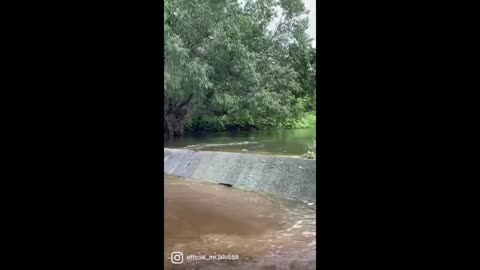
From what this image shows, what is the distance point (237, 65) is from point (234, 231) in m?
0.89

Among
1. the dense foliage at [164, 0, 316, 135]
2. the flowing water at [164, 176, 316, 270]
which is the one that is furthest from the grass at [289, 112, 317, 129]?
the flowing water at [164, 176, 316, 270]

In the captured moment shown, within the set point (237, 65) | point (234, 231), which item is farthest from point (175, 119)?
point (234, 231)

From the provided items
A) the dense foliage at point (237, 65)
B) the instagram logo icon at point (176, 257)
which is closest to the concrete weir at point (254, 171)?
the dense foliage at point (237, 65)

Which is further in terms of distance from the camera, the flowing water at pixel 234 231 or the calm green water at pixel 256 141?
the calm green water at pixel 256 141

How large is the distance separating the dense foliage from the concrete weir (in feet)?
0.53

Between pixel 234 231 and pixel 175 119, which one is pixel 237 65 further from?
pixel 234 231

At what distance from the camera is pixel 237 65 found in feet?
9.20

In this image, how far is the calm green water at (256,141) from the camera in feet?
9.10

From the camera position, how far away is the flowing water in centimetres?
260

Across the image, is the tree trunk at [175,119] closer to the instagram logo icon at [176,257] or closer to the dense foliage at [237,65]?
the dense foliage at [237,65]

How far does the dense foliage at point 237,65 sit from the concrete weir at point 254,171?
16 cm

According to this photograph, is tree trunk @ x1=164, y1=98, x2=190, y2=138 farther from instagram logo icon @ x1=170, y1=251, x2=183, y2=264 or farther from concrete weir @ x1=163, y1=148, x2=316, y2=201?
instagram logo icon @ x1=170, y1=251, x2=183, y2=264
